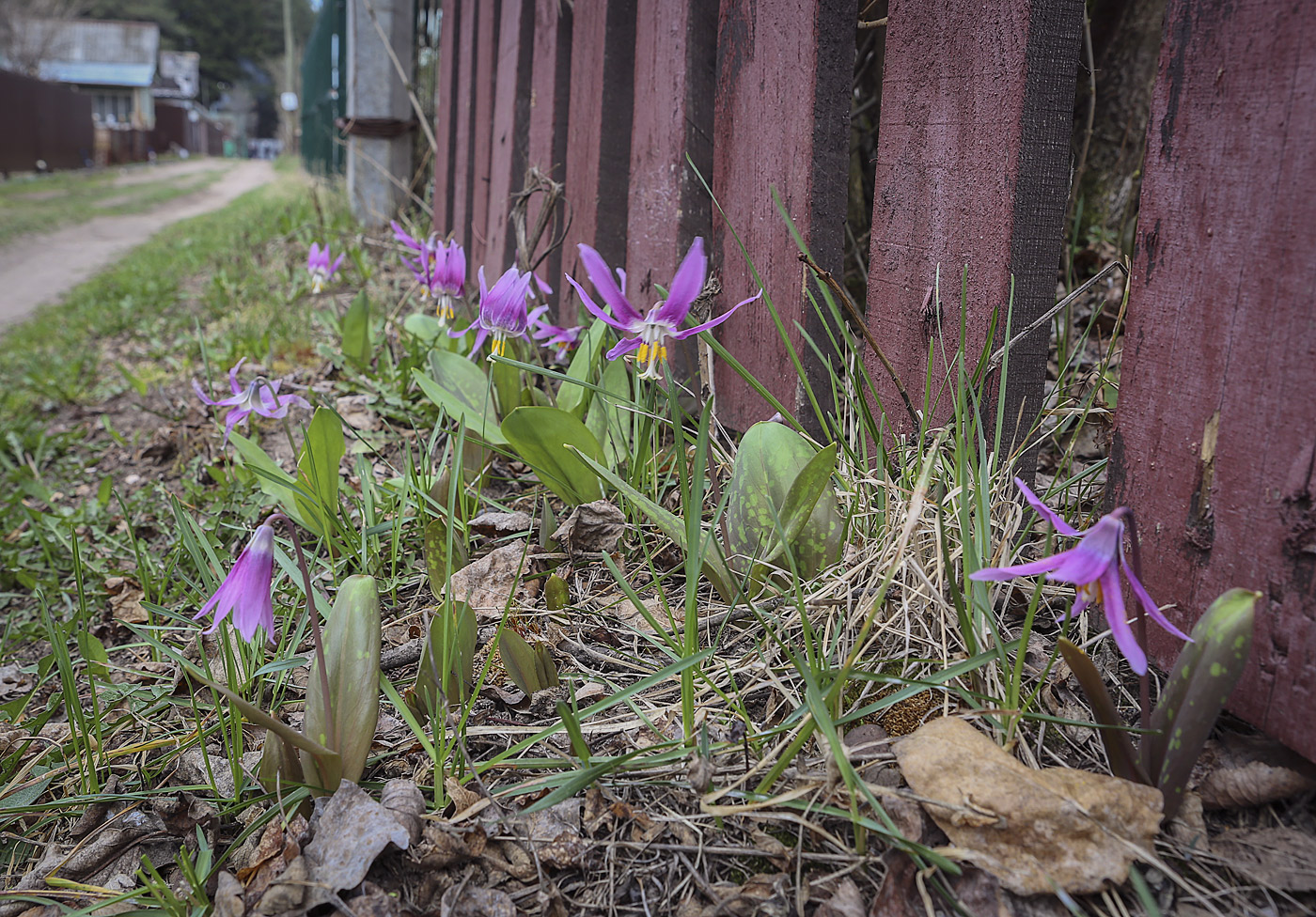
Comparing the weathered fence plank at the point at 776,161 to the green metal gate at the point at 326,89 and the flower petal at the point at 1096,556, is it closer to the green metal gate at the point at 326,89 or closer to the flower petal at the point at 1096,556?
the flower petal at the point at 1096,556

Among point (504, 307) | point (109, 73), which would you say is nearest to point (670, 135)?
point (504, 307)

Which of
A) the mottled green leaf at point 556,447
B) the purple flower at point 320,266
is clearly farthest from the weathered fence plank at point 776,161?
the purple flower at point 320,266

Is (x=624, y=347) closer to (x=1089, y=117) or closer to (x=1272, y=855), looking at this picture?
(x=1272, y=855)

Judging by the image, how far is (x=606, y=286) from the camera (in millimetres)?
1424

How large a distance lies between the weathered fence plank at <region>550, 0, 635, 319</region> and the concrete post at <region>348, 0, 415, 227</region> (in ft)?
11.4

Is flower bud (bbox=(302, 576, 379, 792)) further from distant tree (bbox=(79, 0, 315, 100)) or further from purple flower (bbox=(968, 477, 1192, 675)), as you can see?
distant tree (bbox=(79, 0, 315, 100))

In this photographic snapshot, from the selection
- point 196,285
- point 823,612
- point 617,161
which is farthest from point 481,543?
point 196,285

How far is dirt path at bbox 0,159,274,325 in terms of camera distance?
24.4 feet

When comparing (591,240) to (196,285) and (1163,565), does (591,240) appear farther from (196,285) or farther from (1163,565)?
(196,285)

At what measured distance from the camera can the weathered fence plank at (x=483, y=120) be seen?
12.3 feet

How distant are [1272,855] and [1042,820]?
247 millimetres

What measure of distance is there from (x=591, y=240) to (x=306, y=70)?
45.4 ft

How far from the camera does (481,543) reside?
1.90 m

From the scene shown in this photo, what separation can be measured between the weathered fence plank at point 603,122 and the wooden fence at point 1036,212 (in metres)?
0.01
